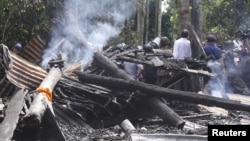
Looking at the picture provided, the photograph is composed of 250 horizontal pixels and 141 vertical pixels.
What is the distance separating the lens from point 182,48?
11312mm

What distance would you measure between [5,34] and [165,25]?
884 inches

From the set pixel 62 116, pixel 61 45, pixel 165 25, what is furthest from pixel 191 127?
pixel 165 25

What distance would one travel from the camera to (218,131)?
4.63 m

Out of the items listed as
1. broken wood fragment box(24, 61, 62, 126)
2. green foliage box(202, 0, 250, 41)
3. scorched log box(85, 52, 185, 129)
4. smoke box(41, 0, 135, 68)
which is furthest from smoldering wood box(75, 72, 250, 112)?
green foliage box(202, 0, 250, 41)

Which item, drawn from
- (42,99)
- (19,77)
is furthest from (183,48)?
(42,99)

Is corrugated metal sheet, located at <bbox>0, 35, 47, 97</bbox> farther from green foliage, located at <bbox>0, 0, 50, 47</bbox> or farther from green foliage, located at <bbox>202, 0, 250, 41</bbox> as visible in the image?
green foliage, located at <bbox>202, 0, 250, 41</bbox>

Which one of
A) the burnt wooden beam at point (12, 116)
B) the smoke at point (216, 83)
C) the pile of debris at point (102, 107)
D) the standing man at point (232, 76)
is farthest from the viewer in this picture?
the standing man at point (232, 76)

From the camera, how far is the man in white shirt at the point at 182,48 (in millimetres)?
11266

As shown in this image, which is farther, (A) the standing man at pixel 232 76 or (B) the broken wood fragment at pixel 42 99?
(A) the standing man at pixel 232 76

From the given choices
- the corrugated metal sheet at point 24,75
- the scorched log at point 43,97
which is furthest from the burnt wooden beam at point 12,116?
the corrugated metal sheet at point 24,75

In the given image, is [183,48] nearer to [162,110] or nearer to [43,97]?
[162,110]

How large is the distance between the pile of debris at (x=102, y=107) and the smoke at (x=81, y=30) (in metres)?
2.48

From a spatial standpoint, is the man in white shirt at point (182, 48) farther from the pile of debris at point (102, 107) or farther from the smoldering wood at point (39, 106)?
the smoldering wood at point (39, 106)

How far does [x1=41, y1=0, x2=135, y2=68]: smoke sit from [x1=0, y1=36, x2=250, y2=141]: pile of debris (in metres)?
2.48
